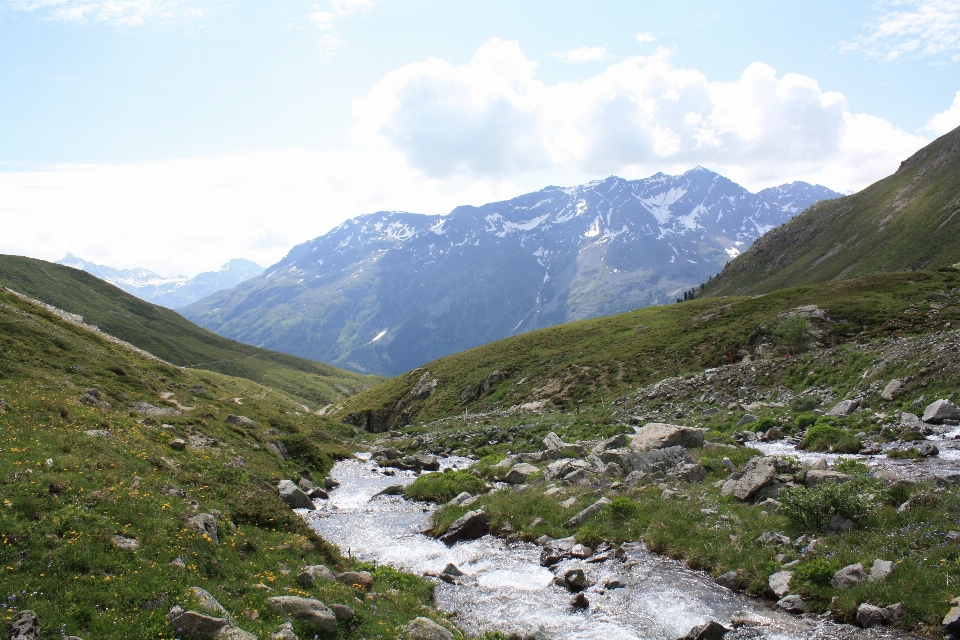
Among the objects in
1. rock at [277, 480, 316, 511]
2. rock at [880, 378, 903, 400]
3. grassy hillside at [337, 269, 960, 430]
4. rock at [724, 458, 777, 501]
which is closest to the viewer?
rock at [724, 458, 777, 501]

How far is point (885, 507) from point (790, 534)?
3.11 metres

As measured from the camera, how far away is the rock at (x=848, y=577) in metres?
14.1

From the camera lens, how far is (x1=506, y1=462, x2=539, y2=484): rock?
98.0 ft

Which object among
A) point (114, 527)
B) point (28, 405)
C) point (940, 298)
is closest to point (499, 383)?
point (940, 298)

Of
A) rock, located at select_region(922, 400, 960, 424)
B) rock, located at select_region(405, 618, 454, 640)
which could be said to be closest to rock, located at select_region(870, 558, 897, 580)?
rock, located at select_region(405, 618, 454, 640)

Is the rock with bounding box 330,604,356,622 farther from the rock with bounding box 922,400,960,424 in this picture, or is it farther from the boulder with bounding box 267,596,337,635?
the rock with bounding box 922,400,960,424

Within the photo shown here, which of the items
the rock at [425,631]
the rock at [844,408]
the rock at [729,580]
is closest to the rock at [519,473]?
the rock at [729,580]

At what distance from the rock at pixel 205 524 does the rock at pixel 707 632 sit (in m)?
14.4

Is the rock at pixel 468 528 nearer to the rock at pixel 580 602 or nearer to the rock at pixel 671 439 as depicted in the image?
the rock at pixel 580 602

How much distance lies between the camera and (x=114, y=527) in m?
14.4

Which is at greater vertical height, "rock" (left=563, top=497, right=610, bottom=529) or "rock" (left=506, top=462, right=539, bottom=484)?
"rock" (left=563, top=497, right=610, bottom=529)

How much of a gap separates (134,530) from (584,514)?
54.8 ft

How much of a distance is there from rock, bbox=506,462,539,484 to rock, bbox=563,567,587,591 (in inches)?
466

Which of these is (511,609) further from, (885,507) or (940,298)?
(940,298)
